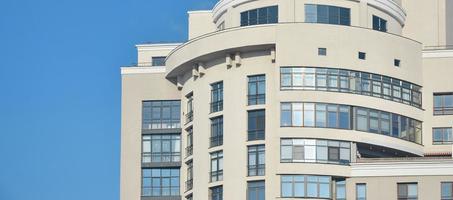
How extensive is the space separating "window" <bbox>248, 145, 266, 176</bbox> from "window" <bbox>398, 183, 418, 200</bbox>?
8.20m

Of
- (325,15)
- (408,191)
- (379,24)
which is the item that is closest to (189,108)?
(325,15)

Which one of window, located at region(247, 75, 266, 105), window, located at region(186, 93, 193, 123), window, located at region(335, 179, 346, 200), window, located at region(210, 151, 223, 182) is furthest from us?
window, located at region(186, 93, 193, 123)

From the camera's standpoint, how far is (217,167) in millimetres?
84625

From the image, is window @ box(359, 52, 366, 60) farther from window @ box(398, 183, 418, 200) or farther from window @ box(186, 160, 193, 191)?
window @ box(186, 160, 193, 191)

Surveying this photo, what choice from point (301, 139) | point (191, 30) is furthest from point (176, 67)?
point (301, 139)

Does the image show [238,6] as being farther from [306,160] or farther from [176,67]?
[306,160]

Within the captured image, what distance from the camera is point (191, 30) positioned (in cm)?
9281

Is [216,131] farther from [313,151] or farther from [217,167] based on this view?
[313,151]

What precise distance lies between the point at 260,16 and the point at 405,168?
13.2m

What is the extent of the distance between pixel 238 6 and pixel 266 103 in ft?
24.4

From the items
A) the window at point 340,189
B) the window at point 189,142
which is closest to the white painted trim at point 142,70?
the window at point 189,142

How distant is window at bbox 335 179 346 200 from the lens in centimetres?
8219

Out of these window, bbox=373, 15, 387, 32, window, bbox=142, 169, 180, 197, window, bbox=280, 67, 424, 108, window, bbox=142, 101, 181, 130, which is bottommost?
window, bbox=142, 169, 180, 197

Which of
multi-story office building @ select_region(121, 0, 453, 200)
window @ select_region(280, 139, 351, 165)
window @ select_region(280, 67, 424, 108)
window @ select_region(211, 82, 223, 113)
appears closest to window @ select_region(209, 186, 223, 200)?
multi-story office building @ select_region(121, 0, 453, 200)
